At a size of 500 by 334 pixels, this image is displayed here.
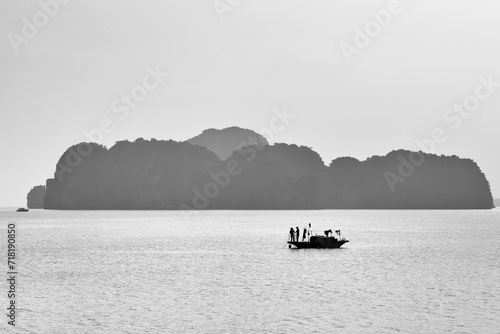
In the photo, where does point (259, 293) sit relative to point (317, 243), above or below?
below

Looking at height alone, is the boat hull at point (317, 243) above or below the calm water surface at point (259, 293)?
above

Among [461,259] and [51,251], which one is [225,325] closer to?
[461,259]

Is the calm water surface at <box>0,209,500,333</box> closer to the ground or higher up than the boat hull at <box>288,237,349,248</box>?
closer to the ground

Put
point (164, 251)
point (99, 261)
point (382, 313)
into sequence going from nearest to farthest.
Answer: point (382, 313)
point (99, 261)
point (164, 251)

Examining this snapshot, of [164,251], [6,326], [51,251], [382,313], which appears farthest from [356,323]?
[51,251]

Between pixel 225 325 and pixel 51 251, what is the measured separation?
74992 millimetres

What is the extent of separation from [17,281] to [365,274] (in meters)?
36.2

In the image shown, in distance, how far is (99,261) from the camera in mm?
92312

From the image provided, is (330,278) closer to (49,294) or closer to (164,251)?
(49,294)

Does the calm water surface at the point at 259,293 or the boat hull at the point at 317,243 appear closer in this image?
the calm water surface at the point at 259,293

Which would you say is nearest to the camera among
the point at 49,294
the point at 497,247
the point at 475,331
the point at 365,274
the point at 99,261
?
the point at 475,331

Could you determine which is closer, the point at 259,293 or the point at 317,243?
the point at 259,293

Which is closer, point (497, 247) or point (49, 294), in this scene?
point (49, 294)

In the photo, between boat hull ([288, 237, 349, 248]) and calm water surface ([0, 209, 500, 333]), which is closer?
calm water surface ([0, 209, 500, 333])
